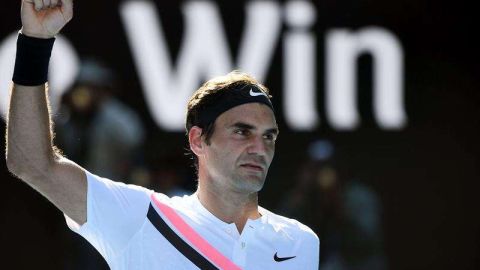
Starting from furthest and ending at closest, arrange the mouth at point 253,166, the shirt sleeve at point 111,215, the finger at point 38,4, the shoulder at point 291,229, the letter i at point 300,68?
the letter i at point 300,68, the shoulder at point 291,229, the mouth at point 253,166, the shirt sleeve at point 111,215, the finger at point 38,4

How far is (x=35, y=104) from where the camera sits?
3.17 meters

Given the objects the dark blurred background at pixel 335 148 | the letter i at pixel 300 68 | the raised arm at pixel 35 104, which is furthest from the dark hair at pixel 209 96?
the letter i at pixel 300 68

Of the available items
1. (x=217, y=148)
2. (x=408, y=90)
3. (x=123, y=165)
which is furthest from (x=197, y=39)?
(x=217, y=148)

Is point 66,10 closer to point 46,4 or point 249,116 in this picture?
point 46,4

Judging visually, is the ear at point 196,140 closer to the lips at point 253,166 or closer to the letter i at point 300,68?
the lips at point 253,166

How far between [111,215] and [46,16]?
0.61m

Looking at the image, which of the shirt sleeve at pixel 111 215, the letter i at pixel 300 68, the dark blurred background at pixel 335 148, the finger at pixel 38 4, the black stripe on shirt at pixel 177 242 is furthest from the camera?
the letter i at pixel 300 68

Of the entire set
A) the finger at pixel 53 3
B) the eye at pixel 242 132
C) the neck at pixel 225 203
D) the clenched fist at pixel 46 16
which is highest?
the finger at pixel 53 3

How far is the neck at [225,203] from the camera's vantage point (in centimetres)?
370

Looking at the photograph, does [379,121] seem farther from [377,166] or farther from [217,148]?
[217,148]

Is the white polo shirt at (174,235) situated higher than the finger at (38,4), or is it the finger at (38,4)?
the finger at (38,4)

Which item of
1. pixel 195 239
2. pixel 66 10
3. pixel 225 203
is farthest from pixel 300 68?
pixel 66 10

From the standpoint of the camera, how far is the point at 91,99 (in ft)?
25.1

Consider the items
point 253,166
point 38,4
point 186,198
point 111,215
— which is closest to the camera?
point 38,4
